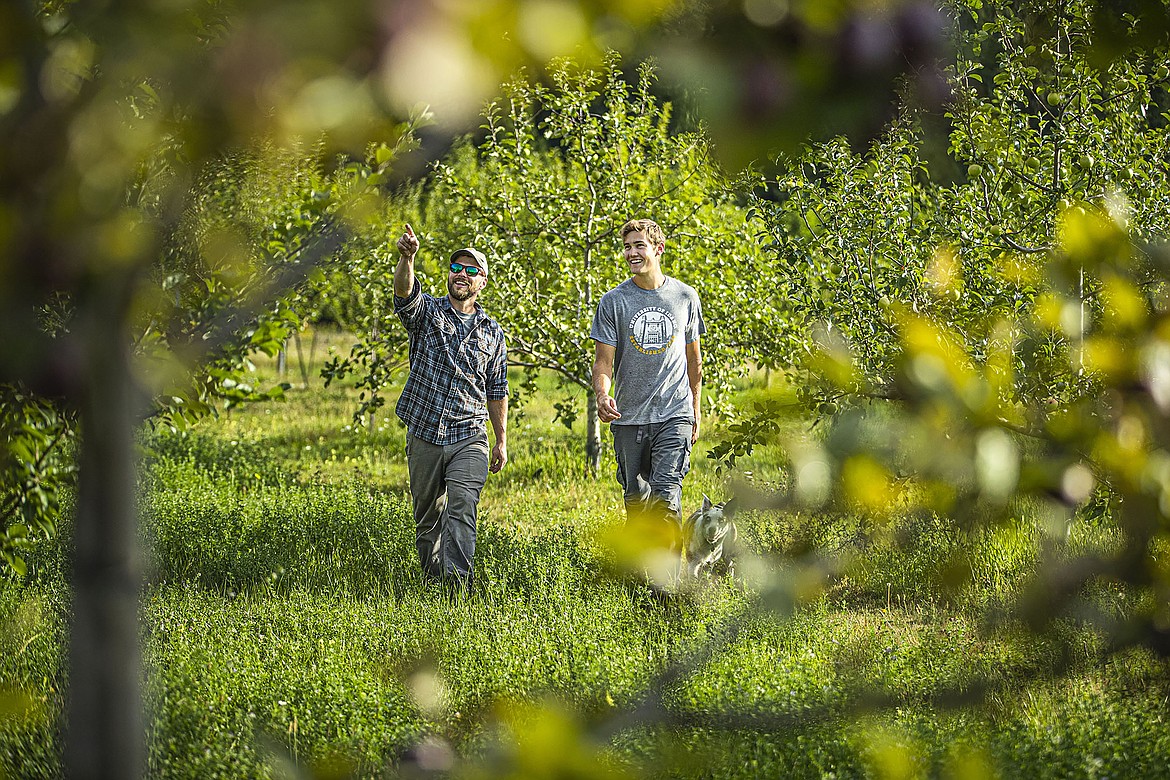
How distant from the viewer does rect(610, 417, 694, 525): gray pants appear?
16.0ft

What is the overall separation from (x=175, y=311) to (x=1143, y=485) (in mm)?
1048

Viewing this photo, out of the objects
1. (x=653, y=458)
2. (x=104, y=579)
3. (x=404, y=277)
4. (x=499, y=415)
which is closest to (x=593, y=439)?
(x=499, y=415)

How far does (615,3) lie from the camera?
2.29 feet

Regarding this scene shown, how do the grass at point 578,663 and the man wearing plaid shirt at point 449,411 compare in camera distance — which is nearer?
the grass at point 578,663

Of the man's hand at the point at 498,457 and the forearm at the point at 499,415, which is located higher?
the forearm at the point at 499,415

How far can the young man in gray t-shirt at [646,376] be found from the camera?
4.93m

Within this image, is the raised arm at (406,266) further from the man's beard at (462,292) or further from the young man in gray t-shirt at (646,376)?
the young man in gray t-shirt at (646,376)

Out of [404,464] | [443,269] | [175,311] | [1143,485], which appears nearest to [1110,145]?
[1143,485]

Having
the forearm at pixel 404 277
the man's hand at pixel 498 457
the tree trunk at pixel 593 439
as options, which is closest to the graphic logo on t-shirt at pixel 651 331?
the man's hand at pixel 498 457

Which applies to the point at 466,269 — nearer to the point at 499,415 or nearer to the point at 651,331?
the point at 499,415

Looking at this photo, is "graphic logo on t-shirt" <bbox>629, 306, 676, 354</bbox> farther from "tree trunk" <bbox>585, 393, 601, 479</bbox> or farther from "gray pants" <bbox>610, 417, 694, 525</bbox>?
"tree trunk" <bbox>585, 393, 601, 479</bbox>

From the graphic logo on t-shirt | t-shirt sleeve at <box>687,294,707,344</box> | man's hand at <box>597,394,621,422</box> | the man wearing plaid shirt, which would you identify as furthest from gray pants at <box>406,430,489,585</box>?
t-shirt sleeve at <box>687,294,707,344</box>

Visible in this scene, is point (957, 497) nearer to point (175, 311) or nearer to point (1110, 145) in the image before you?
point (175, 311)

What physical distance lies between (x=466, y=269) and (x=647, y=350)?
3.20 feet
